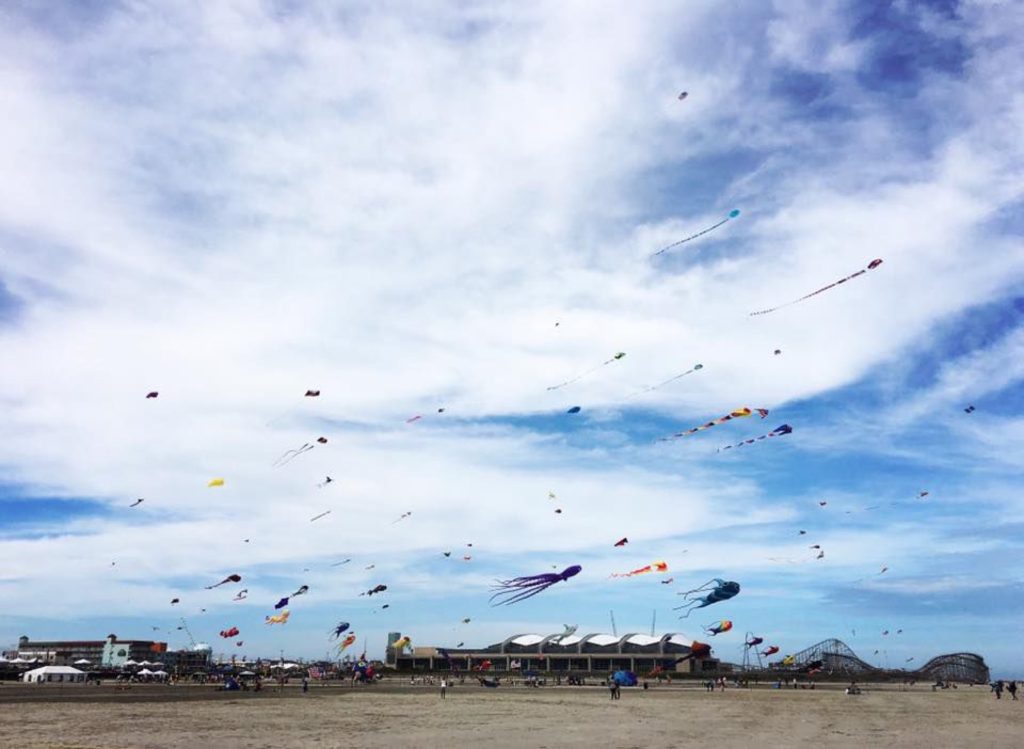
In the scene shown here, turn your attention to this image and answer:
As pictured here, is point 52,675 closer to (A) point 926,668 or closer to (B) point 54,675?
(B) point 54,675

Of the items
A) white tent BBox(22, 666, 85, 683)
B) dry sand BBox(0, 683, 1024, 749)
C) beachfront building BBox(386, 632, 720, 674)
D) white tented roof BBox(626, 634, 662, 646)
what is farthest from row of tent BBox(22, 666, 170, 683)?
white tented roof BBox(626, 634, 662, 646)

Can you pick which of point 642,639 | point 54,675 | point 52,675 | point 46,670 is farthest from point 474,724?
point 642,639

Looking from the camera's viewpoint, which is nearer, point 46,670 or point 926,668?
point 46,670

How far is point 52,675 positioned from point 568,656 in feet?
383

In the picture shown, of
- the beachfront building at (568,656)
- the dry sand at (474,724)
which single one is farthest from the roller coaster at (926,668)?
the dry sand at (474,724)

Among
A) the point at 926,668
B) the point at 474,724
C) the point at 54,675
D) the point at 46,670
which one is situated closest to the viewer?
the point at 474,724

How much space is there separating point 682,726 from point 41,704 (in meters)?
41.9

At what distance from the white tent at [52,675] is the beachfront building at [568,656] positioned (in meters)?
80.8

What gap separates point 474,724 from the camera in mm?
40281

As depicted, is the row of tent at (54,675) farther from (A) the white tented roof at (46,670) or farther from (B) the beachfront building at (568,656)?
(B) the beachfront building at (568,656)

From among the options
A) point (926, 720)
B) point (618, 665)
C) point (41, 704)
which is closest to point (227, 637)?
point (41, 704)

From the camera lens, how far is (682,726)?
40.9 meters

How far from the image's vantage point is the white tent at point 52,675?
9675 centimetres

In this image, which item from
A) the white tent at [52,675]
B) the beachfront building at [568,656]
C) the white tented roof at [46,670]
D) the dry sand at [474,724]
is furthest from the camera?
the beachfront building at [568,656]
